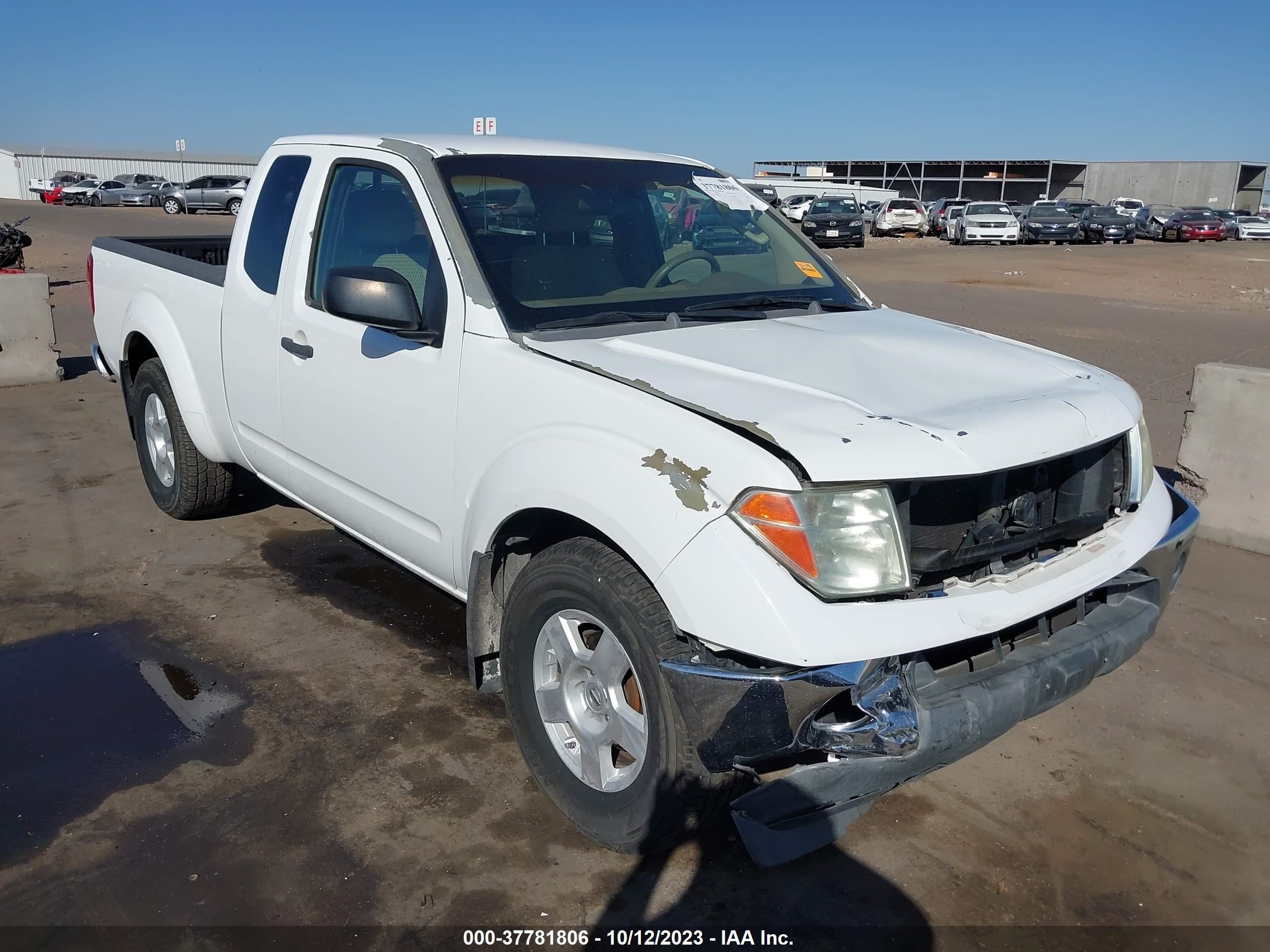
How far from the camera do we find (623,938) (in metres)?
2.71

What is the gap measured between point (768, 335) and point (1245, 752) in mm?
2249

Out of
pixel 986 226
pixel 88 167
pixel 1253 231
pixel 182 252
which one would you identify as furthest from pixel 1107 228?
pixel 88 167

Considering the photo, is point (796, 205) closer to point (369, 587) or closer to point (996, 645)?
point (369, 587)

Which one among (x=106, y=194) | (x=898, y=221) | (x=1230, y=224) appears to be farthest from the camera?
(x=106, y=194)

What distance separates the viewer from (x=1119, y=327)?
1436 cm

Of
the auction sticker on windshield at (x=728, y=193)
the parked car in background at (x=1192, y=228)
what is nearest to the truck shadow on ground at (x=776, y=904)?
the auction sticker on windshield at (x=728, y=193)

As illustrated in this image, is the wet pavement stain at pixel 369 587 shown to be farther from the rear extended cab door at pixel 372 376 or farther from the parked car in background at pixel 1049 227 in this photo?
the parked car in background at pixel 1049 227

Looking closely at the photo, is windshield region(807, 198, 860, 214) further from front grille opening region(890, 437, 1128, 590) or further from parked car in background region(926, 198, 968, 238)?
front grille opening region(890, 437, 1128, 590)

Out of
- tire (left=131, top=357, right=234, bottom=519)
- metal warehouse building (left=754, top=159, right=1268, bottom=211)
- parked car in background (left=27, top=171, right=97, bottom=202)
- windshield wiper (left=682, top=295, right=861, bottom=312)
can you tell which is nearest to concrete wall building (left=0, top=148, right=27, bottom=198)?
parked car in background (left=27, top=171, right=97, bottom=202)

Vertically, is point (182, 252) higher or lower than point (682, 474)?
higher

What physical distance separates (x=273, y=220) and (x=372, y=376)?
1.24 meters

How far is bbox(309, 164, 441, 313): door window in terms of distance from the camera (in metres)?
3.69

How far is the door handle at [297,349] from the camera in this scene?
4023mm

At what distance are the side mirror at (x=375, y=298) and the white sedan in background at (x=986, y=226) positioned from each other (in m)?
36.0
